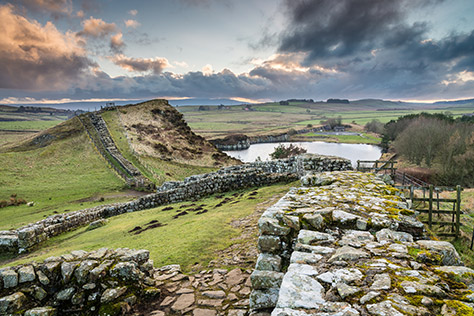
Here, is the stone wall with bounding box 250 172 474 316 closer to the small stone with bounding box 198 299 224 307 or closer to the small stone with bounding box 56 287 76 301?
the small stone with bounding box 198 299 224 307

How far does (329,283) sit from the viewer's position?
3342mm

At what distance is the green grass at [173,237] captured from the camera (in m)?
7.57

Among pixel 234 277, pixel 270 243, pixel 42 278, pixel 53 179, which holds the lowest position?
pixel 53 179

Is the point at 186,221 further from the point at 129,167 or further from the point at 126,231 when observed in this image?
the point at 129,167

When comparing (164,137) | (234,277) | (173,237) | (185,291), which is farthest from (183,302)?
(164,137)

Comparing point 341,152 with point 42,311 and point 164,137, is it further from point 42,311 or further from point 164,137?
point 42,311

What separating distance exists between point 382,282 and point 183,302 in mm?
3969

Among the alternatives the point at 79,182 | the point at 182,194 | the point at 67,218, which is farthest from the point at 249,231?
the point at 79,182

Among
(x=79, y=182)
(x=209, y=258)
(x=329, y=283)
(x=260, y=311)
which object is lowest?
(x=79, y=182)

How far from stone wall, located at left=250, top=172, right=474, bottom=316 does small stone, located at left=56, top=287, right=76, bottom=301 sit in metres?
3.94

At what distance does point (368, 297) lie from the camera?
297 cm

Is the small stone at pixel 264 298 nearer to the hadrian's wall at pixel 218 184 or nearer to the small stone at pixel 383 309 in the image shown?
the small stone at pixel 383 309

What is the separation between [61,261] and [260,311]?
15.3 ft

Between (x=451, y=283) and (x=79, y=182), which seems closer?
(x=451, y=283)
